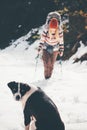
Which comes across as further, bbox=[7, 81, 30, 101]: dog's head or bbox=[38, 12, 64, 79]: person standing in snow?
bbox=[38, 12, 64, 79]: person standing in snow

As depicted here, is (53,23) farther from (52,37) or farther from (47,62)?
(47,62)

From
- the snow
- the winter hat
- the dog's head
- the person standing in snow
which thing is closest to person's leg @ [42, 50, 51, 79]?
the person standing in snow

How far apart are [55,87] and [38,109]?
4.44 m

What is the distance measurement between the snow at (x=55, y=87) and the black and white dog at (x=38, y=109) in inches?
55.6

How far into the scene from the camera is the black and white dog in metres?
7.79

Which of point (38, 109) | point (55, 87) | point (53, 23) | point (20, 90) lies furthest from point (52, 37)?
point (38, 109)

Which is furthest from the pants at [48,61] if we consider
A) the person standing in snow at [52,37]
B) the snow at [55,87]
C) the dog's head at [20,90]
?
the dog's head at [20,90]

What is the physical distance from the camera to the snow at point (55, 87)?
997 cm

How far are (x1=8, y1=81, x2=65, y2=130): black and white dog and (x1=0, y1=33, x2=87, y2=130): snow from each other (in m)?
1.41

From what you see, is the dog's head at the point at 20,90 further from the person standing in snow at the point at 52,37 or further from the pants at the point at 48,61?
the pants at the point at 48,61

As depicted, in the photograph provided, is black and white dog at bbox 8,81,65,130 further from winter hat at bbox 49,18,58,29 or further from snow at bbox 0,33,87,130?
winter hat at bbox 49,18,58,29

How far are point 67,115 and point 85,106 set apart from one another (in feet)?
2.18

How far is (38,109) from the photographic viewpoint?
789 centimetres

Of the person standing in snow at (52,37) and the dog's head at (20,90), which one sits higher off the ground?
the person standing in snow at (52,37)
